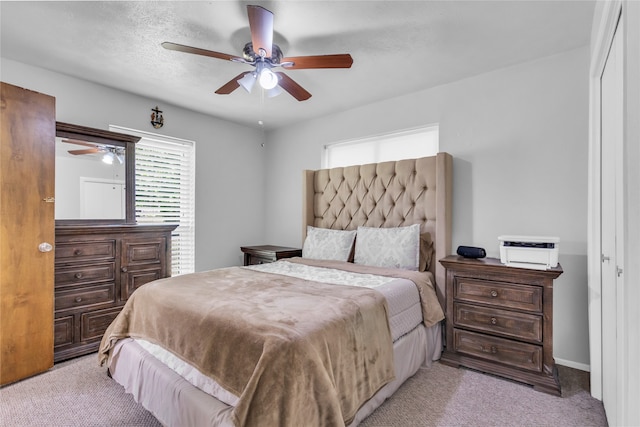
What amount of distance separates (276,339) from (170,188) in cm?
317

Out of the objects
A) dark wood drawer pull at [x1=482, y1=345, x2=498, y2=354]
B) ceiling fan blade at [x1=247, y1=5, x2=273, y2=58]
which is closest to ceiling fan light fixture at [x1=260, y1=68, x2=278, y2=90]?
ceiling fan blade at [x1=247, y1=5, x2=273, y2=58]

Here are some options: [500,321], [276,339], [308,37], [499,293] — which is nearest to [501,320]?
[500,321]

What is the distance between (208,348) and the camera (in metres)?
1.51

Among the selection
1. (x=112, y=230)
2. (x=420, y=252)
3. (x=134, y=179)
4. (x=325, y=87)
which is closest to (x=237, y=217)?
(x=134, y=179)

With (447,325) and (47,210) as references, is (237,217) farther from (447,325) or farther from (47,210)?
(447,325)

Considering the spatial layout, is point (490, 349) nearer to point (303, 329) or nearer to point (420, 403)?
A: point (420, 403)

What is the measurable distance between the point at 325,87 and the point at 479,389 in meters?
3.00

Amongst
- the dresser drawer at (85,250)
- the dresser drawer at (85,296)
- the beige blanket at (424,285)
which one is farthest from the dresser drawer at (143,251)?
the beige blanket at (424,285)

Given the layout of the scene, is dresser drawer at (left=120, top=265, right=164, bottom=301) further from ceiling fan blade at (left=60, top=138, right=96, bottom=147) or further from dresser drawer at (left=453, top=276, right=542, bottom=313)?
dresser drawer at (left=453, top=276, right=542, bottom=313)

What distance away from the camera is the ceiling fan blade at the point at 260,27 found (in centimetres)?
166

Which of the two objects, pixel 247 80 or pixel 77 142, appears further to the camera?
pixel 77 142

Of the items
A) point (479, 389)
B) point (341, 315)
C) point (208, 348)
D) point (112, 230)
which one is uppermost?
point (112, 230)

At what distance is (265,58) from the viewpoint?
2.12 meters

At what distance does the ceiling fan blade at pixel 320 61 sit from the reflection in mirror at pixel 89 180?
227 cm
